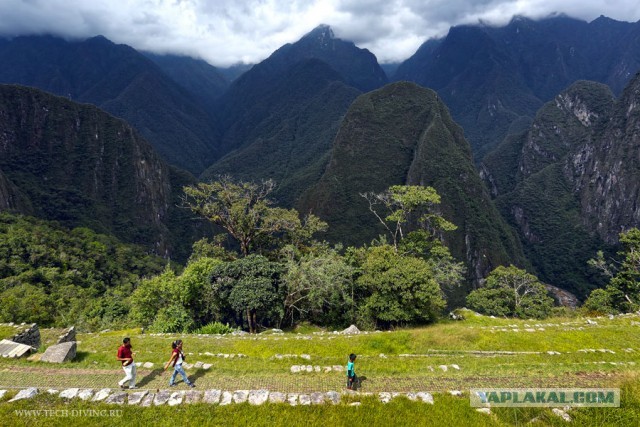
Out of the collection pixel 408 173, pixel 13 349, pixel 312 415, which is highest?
pixel 408 173

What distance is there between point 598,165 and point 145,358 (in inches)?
8188

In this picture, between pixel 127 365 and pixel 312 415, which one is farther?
pixel 127 365

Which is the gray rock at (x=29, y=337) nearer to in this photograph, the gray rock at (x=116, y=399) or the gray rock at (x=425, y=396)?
the gray rock at (x=116, y=399)

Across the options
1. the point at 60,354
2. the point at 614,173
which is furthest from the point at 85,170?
the point at 614,173

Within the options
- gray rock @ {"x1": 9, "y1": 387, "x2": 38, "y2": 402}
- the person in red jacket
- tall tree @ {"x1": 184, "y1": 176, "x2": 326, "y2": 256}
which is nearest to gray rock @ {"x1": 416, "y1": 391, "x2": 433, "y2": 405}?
the person in red jacket

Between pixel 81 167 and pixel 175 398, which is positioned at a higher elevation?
pixel 81 167

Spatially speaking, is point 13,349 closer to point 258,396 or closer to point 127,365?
point 127,365

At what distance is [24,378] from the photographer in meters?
11.5

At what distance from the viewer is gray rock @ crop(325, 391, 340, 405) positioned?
33.2 feet

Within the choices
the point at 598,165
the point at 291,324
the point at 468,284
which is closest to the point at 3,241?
the point at 291,324

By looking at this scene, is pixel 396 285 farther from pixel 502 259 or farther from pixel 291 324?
pixel 502 259

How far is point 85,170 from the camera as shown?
15338cm

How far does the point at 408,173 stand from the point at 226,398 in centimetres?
15883

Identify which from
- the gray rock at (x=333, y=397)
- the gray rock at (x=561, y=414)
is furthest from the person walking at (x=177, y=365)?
the gray rock at (x=561, y=414)
